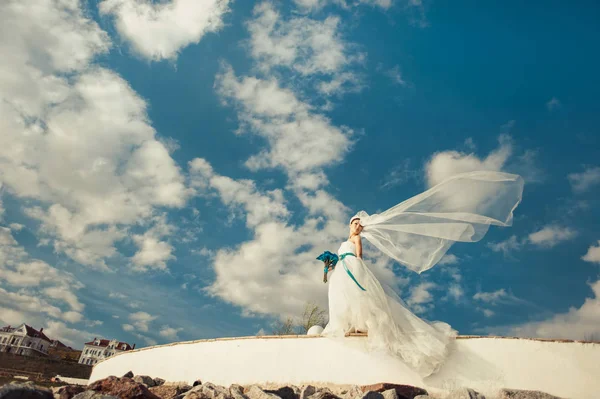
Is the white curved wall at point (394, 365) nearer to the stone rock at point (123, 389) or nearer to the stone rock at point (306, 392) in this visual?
the stone rock at point (306, 392)

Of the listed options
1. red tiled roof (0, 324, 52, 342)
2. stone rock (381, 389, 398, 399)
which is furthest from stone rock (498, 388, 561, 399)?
red tiled roof (0, 324, 52, 342)

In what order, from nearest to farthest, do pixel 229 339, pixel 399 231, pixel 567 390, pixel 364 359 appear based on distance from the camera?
pixel 567 390 → pixel 364 359 → pixel 399 231 → pixel 229 339

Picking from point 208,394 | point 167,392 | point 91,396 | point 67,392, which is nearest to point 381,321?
point 208,394

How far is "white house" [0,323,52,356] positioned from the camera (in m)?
68.9

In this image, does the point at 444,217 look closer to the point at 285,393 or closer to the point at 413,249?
the point at 413,249

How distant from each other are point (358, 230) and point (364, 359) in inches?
106

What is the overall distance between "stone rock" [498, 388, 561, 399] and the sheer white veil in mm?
2654

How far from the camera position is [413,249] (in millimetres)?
8289

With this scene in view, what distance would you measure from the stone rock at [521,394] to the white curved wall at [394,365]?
32 cm

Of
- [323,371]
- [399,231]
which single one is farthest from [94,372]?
[399,231]

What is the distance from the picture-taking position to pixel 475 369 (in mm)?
6691

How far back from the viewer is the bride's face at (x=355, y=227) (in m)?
8.87

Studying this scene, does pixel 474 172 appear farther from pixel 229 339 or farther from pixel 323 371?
pixel 229 339

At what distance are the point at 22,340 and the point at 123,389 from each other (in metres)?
82.4
